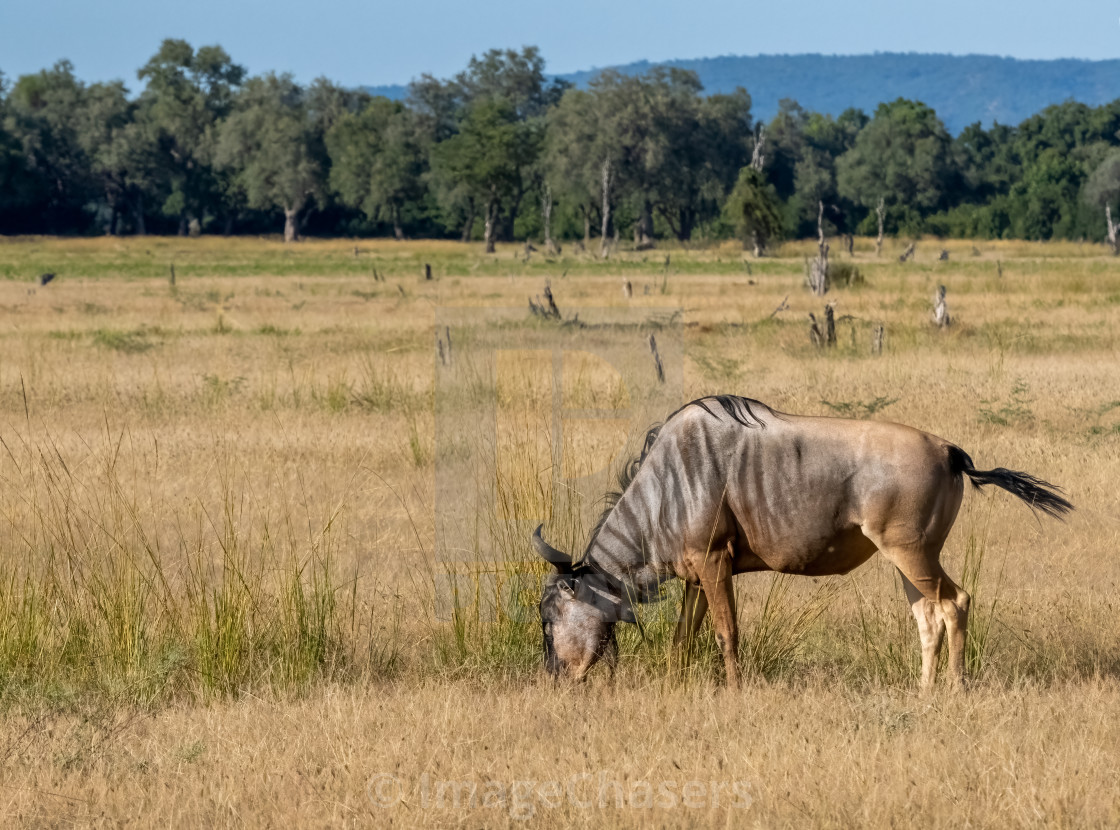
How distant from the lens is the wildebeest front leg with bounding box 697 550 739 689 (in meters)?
5.00

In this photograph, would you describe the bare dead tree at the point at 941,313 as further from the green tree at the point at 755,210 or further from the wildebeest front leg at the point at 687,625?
the green tree at the point at 755,210

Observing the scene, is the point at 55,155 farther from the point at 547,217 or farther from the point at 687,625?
the point at 687,625

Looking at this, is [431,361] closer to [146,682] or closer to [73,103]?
[146,682]

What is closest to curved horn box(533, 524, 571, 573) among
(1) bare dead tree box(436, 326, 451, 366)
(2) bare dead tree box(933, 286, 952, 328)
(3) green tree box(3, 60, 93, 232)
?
(1) bare dead tree box(436, 326, 451, 366)

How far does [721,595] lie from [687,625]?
0.43 m

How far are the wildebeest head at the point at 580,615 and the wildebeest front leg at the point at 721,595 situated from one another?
359 mm

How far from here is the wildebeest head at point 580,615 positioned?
5121 mm

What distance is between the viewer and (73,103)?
91.9m

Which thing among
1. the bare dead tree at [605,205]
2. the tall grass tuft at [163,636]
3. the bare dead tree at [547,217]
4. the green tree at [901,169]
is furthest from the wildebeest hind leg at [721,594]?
the green tree at [901,169]

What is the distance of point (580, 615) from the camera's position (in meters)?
5.15

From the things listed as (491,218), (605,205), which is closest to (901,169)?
(605,205)

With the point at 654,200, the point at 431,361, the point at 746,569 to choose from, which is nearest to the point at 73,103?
the point at 654,200

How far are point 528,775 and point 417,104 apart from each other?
104493mm

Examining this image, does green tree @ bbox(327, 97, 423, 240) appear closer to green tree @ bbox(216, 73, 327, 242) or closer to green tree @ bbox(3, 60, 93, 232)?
green tree @ bbox(216, 73, 327, 242)
